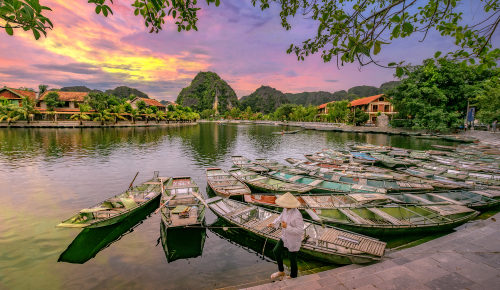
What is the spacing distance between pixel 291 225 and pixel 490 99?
4764 centimetres

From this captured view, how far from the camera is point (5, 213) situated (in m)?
12.6

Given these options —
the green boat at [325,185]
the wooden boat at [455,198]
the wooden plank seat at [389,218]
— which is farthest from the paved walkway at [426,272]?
the green boat at [325,185]

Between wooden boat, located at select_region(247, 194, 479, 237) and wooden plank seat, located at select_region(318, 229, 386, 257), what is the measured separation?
976mm

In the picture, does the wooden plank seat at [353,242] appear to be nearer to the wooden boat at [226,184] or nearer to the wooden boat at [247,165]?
the wooden boat at [226,184]

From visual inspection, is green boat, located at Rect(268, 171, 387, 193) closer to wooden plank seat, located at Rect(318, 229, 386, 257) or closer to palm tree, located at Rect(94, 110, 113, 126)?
wooden plank seat, located at Rect(318, 229, 386, 257)

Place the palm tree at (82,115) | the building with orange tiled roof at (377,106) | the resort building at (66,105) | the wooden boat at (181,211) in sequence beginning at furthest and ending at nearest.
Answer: the building with orange tiled roof at (377,106) → the resort building at (66,105) → the palm tree at (82,115) → the wooden boat at (181,211)

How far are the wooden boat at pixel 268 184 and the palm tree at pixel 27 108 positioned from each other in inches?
2932

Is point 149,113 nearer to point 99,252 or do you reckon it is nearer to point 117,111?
point 117,111

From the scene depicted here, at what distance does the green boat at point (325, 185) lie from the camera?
14211 millimetres

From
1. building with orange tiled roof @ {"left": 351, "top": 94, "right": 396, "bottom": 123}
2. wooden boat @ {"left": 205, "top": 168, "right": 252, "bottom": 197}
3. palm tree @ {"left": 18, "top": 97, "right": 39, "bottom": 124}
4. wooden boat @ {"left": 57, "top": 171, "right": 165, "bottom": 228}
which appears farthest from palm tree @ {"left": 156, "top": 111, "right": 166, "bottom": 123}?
wooden boat @ {"left": 57, "top": 171, "right": 165, "bottom": 228}

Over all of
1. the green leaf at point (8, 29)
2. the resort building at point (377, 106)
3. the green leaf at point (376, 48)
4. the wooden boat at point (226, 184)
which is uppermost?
the resort building at point (377, 106)

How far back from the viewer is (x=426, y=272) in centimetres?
547

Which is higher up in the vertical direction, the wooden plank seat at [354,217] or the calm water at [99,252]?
the wooden plank seat at [354,217]

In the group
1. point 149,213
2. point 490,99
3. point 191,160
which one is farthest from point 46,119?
point 490,99
